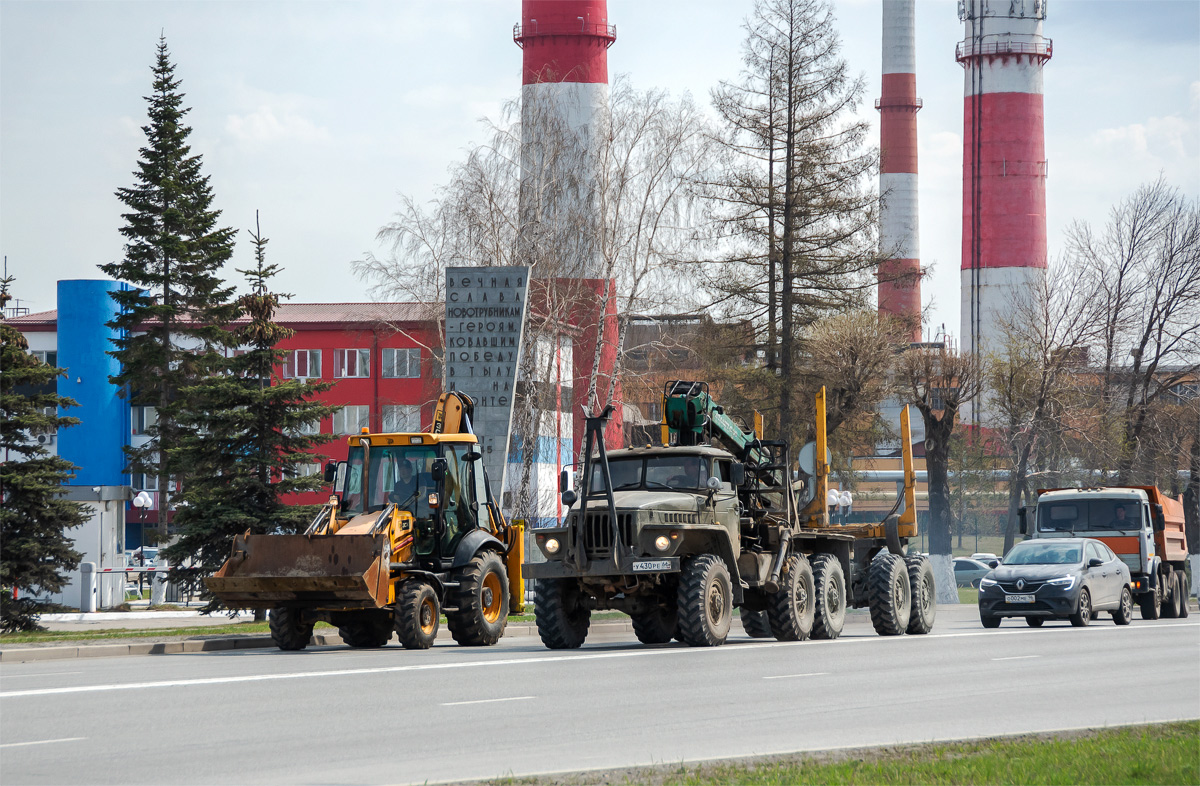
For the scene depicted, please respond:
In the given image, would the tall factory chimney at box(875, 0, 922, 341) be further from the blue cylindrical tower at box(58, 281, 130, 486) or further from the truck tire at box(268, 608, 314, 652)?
the truck tire at box(268, 608, 314, 652)

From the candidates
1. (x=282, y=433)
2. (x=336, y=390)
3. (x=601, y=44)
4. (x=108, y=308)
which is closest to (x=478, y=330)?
(x=282, y=433)

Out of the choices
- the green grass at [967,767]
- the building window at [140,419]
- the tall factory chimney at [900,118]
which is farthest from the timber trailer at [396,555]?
the tall factory chimney at [900,118]

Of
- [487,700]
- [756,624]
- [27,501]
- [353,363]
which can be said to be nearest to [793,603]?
[756,624]

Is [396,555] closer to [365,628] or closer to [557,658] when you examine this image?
[365,628]

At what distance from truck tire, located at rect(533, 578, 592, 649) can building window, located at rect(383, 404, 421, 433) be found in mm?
25810

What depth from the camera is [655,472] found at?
19.9 metres

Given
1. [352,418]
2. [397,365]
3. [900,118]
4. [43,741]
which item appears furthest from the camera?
[900,118]

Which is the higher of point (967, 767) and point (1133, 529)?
point (1133, 529)

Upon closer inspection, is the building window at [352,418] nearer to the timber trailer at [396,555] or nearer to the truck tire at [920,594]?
the truck tire at [920,594]

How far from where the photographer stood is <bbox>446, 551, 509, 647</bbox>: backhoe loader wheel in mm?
19375

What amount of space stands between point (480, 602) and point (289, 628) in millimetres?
2612

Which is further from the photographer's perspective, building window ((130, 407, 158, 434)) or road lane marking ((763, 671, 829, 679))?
building window ((130, 407, 158, 434))

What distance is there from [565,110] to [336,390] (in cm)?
2668

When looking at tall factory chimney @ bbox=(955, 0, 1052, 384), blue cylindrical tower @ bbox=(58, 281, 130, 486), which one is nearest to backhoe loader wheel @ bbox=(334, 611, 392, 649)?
blue cylindrical tower @ bbox=(58, 281, 130, 486)
